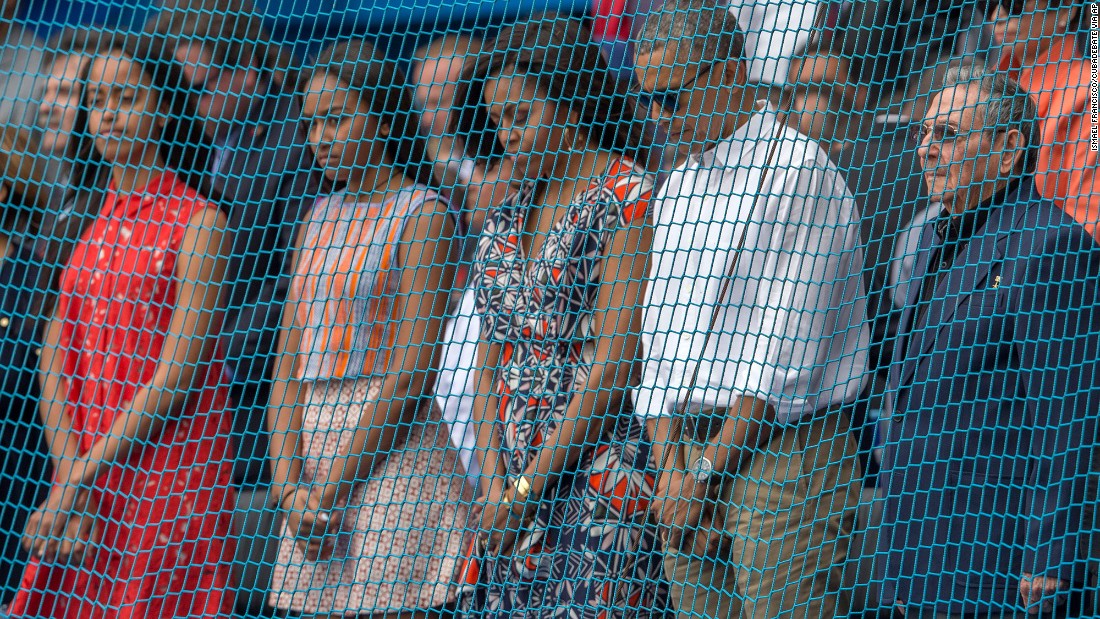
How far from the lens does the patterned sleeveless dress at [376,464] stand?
8.32ft

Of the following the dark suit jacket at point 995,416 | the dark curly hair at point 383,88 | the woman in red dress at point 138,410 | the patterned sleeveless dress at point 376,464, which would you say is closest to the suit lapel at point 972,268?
the dark suit jacket at point 995,416

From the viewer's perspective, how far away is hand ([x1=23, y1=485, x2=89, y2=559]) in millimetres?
2699

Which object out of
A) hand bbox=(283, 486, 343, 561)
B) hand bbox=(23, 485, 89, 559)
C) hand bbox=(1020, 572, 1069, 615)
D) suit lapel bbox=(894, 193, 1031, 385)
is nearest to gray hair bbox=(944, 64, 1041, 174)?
suit lapel bbox=(894, 193, 1031, 385)

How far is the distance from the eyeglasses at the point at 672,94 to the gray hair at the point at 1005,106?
1.61 ft

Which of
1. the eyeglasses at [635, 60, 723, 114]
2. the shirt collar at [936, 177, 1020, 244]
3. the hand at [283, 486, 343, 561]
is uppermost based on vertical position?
the eyeglasses at [635, 60, 723, 114]

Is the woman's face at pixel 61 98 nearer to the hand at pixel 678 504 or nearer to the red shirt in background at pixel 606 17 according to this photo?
the red shirt in background at pixel 606 17

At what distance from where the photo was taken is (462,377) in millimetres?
2582

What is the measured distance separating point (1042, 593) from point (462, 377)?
4.10 ft

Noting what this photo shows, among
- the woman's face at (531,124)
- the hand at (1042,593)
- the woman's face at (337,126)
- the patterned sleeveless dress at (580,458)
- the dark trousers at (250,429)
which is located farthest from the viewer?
the dark trousers at (250,429)

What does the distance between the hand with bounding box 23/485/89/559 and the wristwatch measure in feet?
4.73

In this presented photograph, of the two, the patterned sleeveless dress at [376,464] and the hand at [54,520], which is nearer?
the patterned sleeveless dress at [376,464]

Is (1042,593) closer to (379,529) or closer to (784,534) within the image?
(784,534)

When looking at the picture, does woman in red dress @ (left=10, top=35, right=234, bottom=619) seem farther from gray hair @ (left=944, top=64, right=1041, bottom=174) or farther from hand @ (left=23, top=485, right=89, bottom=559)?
gray hair @ (left=944, top=64, right=1041, bottom=174)

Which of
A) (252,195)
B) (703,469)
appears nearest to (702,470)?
(703,469)
